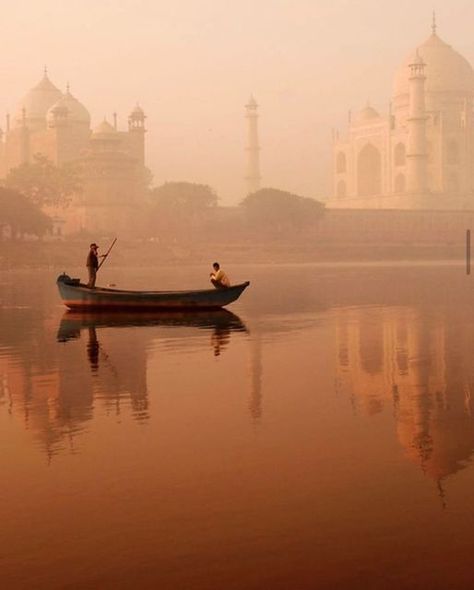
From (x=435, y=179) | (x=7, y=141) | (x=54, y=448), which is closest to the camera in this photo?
(x=54, y=448)

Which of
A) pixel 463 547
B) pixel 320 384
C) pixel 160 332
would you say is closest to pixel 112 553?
pixel 463 547

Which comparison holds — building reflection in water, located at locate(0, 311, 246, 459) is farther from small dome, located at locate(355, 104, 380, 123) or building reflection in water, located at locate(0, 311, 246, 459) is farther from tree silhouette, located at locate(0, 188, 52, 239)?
small dome, located at locate(355, 104, 380, 123)

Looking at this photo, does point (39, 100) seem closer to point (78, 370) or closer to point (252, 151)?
point (252, 151)

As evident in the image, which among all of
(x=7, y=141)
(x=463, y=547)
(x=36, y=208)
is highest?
(x=7, y=141)

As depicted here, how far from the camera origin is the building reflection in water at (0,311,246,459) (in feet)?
26.9

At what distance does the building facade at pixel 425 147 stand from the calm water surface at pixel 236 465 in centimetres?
7218

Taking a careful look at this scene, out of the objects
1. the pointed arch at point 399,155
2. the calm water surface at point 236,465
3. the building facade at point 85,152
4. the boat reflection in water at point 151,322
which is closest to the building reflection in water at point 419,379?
the calm water surface at point 236,465

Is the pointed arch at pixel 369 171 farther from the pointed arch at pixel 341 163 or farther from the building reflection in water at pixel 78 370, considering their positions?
the building reflection in water at pixel 78 370

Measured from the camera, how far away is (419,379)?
1041cm

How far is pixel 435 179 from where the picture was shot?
88.1 m

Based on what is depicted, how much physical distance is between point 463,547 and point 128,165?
70.7 meters

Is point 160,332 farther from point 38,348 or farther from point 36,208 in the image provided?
point 36,208

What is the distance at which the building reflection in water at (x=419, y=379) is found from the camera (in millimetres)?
7035

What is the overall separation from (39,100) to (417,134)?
35.6 meters
